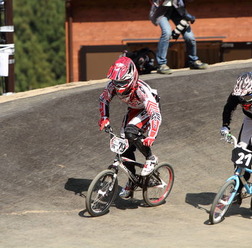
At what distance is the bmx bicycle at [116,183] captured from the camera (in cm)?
904

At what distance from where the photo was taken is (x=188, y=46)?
1542 centimetres

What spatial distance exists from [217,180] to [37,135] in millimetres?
3249

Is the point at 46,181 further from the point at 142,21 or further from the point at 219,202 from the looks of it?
the point at 142,21

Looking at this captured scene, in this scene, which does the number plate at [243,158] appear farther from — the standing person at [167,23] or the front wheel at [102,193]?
the standing person at [167,23]

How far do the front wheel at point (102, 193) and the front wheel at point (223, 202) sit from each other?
142 cm

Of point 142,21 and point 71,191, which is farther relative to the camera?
point 142,21

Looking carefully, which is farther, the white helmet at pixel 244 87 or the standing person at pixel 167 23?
the standing person at pixel 167 23

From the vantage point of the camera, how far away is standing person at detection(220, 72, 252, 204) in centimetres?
898

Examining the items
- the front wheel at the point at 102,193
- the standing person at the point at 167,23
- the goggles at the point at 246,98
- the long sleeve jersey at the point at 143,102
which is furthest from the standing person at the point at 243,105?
the standing person at the point at 167,23

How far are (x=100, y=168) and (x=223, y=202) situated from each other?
3169mm

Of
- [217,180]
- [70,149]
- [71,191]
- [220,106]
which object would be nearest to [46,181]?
[71,191]

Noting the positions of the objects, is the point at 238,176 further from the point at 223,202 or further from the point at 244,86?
the point at 244,86

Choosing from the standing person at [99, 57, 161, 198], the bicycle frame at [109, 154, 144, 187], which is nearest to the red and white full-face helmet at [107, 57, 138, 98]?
the standing person at [99, 57, 161, 198]

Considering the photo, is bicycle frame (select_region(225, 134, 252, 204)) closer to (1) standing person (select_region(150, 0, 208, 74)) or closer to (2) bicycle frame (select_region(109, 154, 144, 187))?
(2) bicycle frame (select_region(109, 154, 144, 187))
